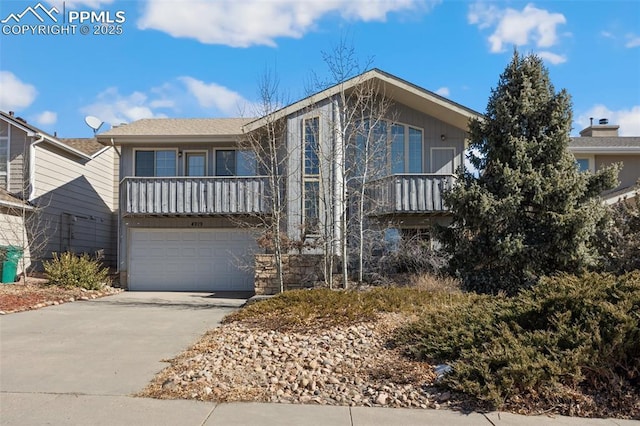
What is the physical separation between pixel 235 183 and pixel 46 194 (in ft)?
25.3

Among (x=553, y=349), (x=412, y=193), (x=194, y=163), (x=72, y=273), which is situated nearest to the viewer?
(x=553, y=349)

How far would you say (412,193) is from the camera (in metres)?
15.4

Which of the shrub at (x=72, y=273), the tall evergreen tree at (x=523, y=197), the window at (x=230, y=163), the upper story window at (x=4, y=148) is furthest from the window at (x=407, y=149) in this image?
the upper story window at (x=4, y=148)

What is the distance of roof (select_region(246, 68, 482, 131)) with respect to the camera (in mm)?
15049

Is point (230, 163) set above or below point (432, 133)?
below

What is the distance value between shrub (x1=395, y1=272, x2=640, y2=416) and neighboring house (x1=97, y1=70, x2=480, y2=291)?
8031 mm

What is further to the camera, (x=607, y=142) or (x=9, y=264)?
(x=607, y=142)

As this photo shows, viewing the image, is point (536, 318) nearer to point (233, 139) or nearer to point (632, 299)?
point (632, 299)

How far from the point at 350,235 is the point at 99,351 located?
7.85 meters

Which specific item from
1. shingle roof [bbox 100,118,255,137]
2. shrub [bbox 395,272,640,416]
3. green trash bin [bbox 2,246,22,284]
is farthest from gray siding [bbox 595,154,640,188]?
green trash bin [bbox 2,246,22,284]

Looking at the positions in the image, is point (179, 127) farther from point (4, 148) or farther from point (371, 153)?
point (371, 153)

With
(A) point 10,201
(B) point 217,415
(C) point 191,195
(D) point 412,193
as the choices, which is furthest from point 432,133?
(A) point 10,201

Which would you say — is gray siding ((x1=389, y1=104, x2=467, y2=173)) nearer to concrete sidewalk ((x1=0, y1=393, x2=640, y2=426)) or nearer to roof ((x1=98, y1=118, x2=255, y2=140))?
roof ((x1=98, y1=118, x2=255, y2=140))

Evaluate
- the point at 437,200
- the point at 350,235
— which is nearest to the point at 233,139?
the point at 350,235
